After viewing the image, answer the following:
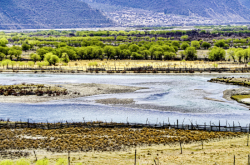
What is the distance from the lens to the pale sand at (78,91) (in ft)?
217

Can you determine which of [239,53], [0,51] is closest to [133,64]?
[239,53]

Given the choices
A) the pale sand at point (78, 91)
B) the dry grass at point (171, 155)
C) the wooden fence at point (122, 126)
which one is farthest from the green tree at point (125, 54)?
the dry grass at point (171, 155)

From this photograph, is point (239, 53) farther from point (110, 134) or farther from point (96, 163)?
point (96, 163)

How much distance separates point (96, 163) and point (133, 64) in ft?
290

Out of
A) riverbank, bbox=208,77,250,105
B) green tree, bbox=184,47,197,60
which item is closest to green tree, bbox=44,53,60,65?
green tree, bbox=184,47,197,60

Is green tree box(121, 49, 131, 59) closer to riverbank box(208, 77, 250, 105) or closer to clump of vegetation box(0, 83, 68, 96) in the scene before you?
riverbank box(208, 77, 250, 105)

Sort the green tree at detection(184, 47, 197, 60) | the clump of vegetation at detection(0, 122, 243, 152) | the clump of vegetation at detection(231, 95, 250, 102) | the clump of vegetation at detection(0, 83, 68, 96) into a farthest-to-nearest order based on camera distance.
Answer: the green tree at detection(184, 47, 197, 60), the clump of vegetation at detection(0, 83, 68, 96), the clump of vegetation at detection(231, 95, 250, 102), the clump of vegetation at detection(0, 122, 243, 152)

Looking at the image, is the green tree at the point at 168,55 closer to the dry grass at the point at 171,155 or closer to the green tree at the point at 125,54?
the green tree at the point at 125,54

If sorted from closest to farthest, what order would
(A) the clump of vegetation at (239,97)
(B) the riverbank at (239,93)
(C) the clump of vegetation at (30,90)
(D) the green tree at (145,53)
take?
(B) the riverbank at (239,93) → (A) the clump of vegetation at (239,97) → (C) the clump of vegetation at (30,90) → (D) the green tree at (145,53)

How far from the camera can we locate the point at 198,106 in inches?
2379

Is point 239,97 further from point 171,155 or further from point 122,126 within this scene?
point 171,155

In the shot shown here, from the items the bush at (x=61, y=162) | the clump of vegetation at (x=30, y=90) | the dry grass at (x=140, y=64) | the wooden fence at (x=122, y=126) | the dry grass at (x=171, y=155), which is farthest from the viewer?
the dry grass at (x=140, y=64)

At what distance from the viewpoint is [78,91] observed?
244 ft

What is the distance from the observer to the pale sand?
217 feet
